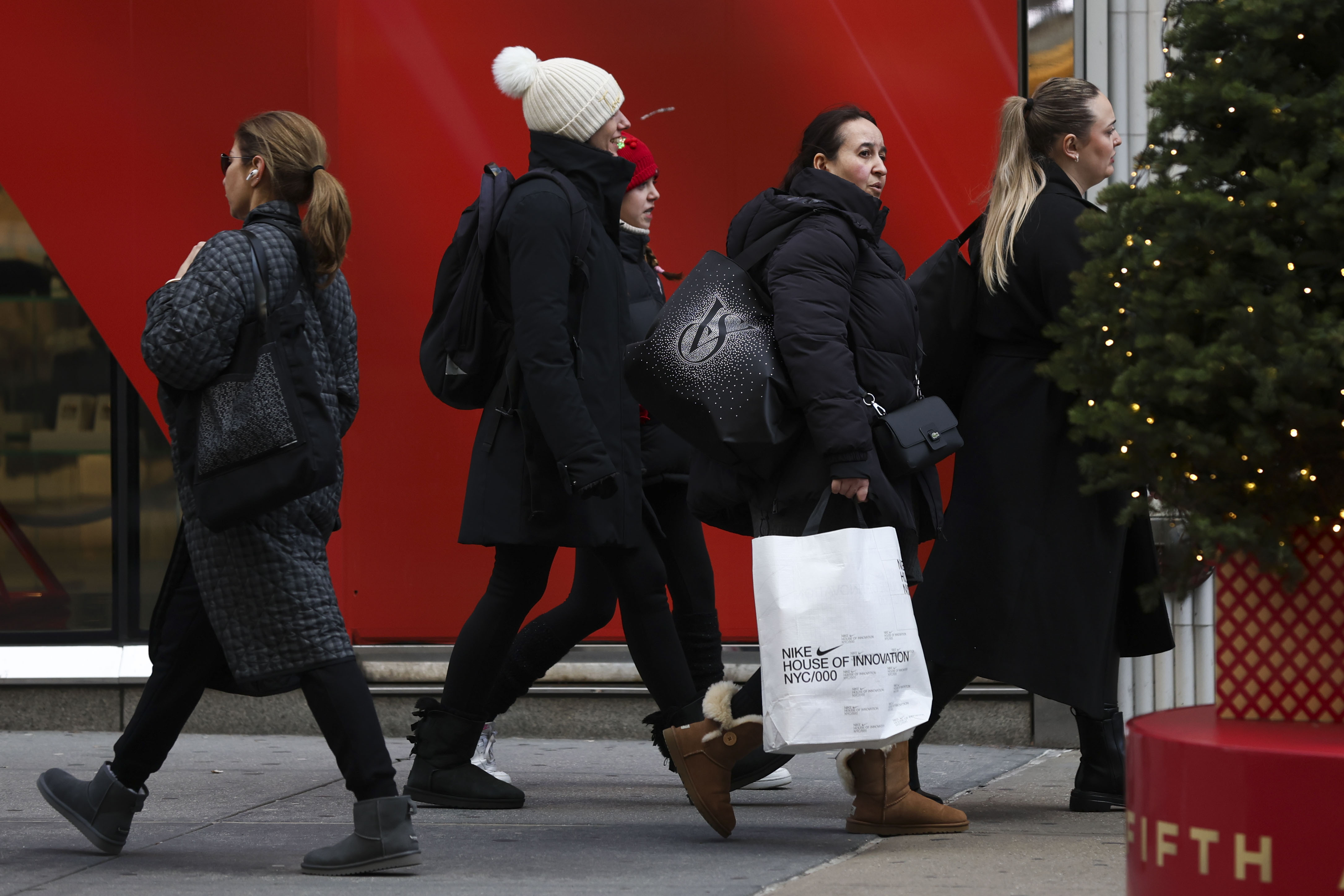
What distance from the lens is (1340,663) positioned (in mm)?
2801

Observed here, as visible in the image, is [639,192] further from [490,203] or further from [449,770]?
[449,770]

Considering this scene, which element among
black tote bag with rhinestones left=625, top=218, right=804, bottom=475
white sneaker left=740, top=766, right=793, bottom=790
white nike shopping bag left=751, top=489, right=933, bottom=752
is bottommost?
white sneaker left=740, top=766, right=793, bottom=790

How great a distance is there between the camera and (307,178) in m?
4.01

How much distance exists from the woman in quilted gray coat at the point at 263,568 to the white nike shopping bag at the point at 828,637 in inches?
35.3

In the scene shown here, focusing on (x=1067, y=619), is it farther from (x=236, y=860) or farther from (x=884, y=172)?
(x=236, y=860)

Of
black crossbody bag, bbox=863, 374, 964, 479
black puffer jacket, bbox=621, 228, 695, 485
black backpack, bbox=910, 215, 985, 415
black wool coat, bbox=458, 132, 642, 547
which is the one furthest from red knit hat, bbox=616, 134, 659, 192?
black crossbody bag, bbox=863, 374, 964, 479

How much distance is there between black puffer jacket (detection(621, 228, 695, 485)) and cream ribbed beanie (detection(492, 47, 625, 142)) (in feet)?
1.55

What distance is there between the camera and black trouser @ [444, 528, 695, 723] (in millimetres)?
4477

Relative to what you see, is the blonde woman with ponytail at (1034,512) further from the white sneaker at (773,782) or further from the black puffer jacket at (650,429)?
the black puffer jacket at (650,429)

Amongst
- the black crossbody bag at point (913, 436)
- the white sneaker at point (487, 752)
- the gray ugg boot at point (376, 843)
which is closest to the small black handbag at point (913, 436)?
the black crossbody bag at point (913, 436)

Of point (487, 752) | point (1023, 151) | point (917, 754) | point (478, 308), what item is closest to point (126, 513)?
point (487, 752)

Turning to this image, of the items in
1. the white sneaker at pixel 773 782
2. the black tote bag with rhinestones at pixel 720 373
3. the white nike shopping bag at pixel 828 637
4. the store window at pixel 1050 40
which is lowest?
the white sneaker at pixel 773 782

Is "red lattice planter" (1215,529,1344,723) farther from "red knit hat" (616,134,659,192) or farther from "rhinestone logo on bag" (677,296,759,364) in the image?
"red knit hat" (616,134,659,192)

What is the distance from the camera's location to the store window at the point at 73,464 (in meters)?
6.34
